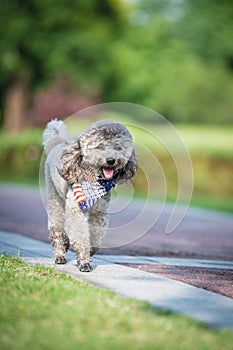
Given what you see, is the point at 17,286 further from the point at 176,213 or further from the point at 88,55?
the point at 88,55

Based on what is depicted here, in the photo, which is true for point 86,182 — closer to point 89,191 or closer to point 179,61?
point 89,191

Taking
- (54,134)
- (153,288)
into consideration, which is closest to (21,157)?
(54,134)

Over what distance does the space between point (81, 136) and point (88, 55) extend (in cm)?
4903

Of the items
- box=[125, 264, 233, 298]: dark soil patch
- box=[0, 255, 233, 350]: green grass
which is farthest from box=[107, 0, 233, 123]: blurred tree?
box=[0, 255, 233, 350]: green grass

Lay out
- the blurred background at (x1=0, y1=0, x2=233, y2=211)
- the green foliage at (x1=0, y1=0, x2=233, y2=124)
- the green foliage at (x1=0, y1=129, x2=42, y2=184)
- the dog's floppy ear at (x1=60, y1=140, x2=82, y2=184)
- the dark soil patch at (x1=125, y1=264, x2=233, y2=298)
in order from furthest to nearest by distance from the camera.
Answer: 1. the green foliage at (x1=0, y1=0, x2=233, y2=124)
2. the blurred background at (x1=0, y1=0, x2=233, y2=211)
3. the green foliage at (x1=0, y1=129, x2=42, y2=184)
4. the dog's floppy ear at (x1=60, y1=140, x2=82, y2=184)
5. the dark soil patch at (x1=125, y1=264, x2=233, y2=298)

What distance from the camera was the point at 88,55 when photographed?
57.3 metres

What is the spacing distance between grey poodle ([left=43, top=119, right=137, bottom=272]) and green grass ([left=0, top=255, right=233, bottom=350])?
127 cm

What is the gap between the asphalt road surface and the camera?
12.5 meters

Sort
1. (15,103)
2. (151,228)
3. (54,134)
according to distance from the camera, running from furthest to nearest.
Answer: (15,103) < (151,228) < (54,134)

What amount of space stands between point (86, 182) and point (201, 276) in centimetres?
148

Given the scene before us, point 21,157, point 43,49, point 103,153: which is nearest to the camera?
point 103,153

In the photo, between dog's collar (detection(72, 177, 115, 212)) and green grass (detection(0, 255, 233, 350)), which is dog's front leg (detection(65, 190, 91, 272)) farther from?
green grass (detection(0, 255, 233, 350))

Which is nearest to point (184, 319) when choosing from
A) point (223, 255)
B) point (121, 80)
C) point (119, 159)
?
point (119, 159)

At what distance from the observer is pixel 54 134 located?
33.0 ft
